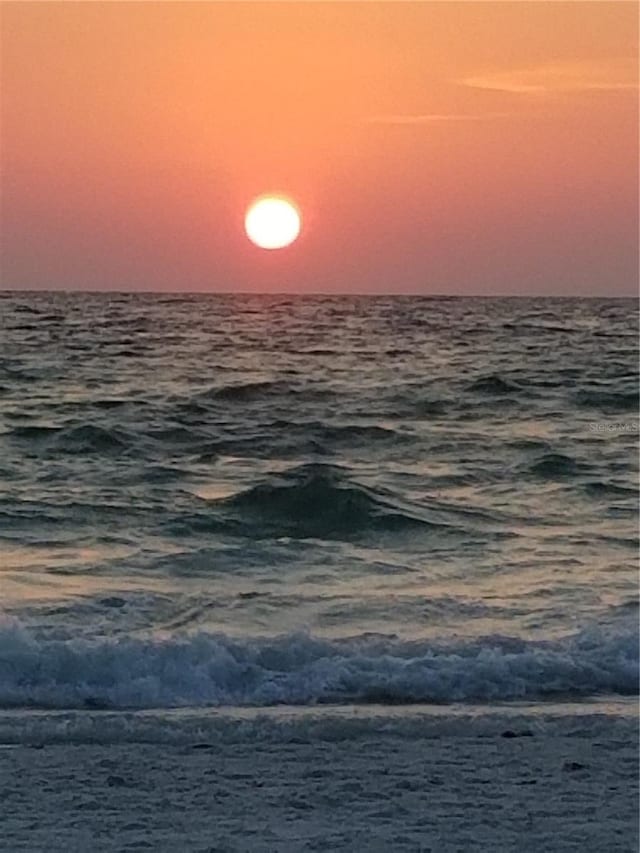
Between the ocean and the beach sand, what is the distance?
0.55 meters

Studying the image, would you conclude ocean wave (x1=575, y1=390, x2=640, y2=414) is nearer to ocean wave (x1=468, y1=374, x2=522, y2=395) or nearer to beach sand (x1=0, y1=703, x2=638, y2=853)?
ocean wave (x1=468, y1=374, x2=522, y2=395)

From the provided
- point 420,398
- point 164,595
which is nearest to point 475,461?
point 420,398

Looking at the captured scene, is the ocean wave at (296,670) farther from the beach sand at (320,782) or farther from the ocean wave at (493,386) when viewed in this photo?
the ocean wave at (493,386)

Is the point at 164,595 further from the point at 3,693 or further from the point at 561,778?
the point at 561,778

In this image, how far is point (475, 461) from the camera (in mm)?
14336

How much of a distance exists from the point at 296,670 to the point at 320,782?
1974 mm

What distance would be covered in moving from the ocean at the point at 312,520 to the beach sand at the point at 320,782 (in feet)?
1.80

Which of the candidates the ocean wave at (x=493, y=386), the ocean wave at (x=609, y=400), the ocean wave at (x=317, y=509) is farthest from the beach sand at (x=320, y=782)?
the ocean wave at (x=493, y=386)

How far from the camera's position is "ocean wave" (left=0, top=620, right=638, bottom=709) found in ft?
22.7

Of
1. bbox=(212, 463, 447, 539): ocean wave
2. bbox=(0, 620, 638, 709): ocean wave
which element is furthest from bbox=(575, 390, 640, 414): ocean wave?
bbox=(0, 620, 638, 709): ocean wave

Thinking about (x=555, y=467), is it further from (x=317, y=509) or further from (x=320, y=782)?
(x=320, y=782)

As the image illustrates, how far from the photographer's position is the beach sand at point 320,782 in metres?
4.79

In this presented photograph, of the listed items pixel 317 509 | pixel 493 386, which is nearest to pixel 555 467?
pixel 317 509

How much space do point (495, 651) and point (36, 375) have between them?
12336 mm
